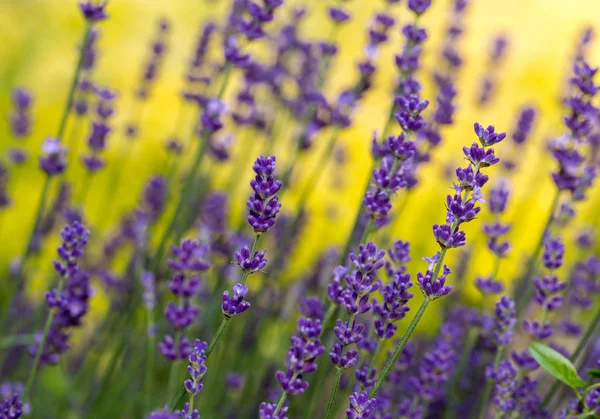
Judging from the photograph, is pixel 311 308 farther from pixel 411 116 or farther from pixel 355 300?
pixel 411 116

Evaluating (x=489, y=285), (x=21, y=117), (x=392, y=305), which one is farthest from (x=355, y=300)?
(x=21, y=117)

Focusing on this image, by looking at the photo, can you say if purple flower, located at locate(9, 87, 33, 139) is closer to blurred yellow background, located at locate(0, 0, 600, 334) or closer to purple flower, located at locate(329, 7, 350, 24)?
blurred yellow background, located at locate(0, 0, 600, 334)

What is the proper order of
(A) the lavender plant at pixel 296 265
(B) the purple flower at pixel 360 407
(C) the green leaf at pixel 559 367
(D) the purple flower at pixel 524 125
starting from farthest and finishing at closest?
1. (D) the purple flower at pixel 524 125
2. (C) the green leaf at pixel 559 367
3. (A) the lavender plant at pixel 296 265
4. (B) the purple flower at pixel 360 407

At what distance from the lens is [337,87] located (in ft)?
20.9

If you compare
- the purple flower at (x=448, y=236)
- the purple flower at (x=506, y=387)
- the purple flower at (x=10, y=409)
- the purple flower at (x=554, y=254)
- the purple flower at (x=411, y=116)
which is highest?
the purple flower at (x=411, y=116)

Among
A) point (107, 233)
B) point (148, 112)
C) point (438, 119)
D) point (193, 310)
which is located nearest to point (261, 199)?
point (193, 310)

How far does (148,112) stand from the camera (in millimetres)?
5848

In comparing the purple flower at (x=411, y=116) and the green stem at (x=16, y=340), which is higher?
the purple flower at (x=411, y=116)

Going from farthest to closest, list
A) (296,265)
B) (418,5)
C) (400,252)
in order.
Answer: (296,265)
(418,5)
(400,252)

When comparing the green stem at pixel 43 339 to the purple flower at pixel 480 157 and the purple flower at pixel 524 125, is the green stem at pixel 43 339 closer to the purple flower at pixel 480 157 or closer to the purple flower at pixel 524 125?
the purple flower at pixel 480 157

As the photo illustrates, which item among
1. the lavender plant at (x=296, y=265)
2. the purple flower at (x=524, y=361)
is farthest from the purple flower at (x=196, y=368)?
the purple flower at (x=524, y=361)

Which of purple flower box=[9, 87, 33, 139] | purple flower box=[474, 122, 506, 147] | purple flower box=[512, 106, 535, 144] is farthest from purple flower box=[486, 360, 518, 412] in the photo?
purple flower box=[9, 87, 33, 139]

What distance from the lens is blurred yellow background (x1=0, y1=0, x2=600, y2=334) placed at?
4645mm

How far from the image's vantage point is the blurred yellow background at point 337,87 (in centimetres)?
464
